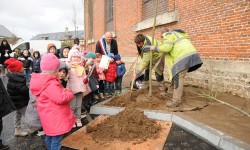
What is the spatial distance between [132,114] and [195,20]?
390cm

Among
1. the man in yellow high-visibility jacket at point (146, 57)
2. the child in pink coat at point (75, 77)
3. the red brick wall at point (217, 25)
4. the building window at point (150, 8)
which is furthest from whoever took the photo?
the building window at point (150, 8)

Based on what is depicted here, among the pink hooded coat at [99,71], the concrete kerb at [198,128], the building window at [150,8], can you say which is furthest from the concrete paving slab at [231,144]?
the building window at [150,8]

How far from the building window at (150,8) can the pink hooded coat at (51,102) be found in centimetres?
624

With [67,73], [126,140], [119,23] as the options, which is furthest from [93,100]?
[119,23]

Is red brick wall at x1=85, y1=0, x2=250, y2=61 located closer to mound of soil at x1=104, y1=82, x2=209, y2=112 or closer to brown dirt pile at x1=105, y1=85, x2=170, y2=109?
mound of soil at x1=104, y1=82, x2=209, y2=112

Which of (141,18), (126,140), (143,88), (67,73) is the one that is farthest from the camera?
(141,18)

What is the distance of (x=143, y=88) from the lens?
6328mm

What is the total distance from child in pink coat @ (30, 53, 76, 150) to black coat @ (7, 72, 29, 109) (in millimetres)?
1136

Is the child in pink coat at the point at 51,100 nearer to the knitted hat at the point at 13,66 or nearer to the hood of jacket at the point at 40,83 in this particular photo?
the hood of jacket at the point at 40,83

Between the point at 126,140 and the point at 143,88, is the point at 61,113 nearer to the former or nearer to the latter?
the point at 126,140

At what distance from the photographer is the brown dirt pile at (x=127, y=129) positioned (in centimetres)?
382

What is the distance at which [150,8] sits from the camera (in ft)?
31.3

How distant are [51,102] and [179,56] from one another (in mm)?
2699

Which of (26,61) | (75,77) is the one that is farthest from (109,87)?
(26,61)
